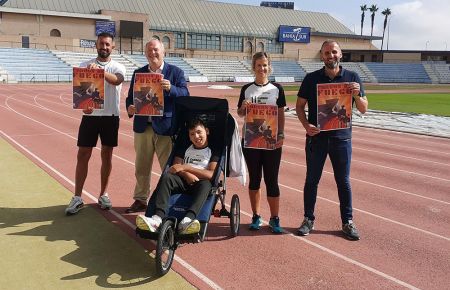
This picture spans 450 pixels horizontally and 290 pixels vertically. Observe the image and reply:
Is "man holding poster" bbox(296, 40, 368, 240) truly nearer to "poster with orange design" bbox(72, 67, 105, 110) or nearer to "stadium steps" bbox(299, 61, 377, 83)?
"poster with orange design" bbox(72, 67, 105, 110)

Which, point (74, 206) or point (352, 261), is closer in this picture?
point (352, 261)

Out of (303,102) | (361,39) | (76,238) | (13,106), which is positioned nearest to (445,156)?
(303,102)

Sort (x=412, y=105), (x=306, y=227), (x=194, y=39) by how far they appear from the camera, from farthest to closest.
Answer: (x=194, y=39), (x=412, y=105), (x=306, y=227)

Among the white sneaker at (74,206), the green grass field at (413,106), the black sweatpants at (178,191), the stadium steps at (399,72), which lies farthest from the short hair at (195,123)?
the stadium steps at (399,72)

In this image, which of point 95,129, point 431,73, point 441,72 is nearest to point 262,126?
point 95,129

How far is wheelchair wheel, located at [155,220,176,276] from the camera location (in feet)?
13.4

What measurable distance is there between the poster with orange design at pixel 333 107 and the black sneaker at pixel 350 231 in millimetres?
1291

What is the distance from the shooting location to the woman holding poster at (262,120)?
201 inches

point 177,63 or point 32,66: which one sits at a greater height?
point 177,63

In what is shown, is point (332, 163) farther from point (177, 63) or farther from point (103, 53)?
point (177, 63)

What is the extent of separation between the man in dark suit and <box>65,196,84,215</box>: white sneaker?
2.19 feet

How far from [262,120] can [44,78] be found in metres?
43.7

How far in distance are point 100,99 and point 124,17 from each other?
62.8 metres

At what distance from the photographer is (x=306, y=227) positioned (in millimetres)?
5539
